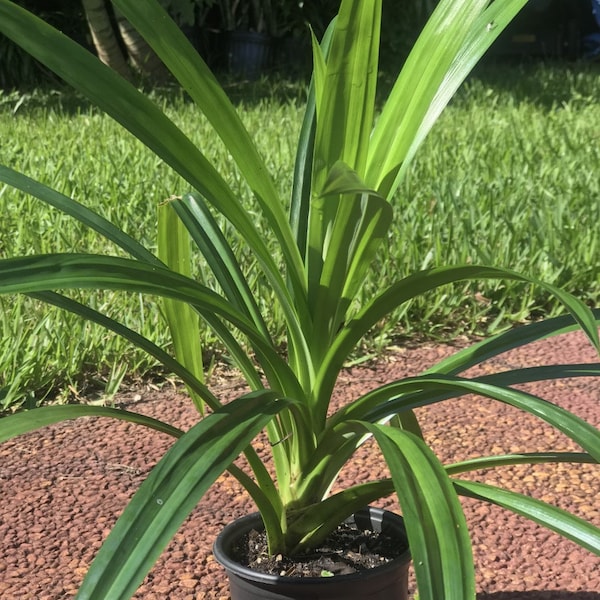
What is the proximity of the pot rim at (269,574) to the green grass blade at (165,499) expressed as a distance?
0.24 meters

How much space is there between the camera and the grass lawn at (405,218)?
2.36 m

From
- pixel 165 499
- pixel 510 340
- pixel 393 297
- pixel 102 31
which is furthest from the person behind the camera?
pixel 102 31

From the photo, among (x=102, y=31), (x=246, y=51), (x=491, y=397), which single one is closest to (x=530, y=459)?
(x=491, y=397)

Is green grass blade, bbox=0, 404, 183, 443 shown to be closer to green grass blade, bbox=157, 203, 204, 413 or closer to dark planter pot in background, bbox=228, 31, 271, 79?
green grass blade, bbox=157, 203, 204, 413

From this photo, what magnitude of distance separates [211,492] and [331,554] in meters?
0.70

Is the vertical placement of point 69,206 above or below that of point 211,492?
above

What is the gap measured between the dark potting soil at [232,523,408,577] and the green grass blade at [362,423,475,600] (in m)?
0.28

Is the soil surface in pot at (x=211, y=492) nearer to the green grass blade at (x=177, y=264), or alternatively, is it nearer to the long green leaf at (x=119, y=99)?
the green grass blade at (x=177, y=264)

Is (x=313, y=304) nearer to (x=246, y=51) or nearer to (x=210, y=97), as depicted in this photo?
(x=210, y=97)

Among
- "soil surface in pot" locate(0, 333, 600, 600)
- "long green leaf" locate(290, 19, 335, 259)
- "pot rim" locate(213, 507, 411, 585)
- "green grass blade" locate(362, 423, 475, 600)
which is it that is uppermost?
"long green leaf" locate(290, 19, 335, 259)

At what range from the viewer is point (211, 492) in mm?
1918

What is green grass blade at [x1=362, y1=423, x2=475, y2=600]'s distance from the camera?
0.86 m

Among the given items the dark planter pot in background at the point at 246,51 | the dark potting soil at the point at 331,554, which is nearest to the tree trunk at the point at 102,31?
the dark planter pot in background at the point at 246,51

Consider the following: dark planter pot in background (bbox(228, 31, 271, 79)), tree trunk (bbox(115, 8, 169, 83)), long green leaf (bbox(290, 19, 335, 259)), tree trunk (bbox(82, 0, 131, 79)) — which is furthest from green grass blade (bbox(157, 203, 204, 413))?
dark planter pot in background (bbox(228, 31, 271, 79))
